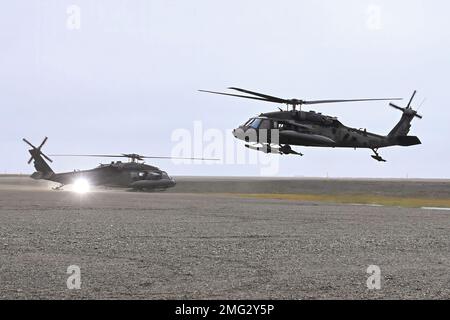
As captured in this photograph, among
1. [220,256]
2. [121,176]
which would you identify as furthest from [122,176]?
[220,256]

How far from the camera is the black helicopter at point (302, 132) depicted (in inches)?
1529

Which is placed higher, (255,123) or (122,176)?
(255,123)

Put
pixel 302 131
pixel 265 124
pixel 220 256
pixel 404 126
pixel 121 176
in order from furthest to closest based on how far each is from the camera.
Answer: pixel 121 176, pixel 404 126, pixel 302 131, pixel 265 124, pixel 220 256

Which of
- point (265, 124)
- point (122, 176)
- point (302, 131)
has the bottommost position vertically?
point (122, 176)

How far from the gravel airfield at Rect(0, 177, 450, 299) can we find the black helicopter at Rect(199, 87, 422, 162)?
9645 mm

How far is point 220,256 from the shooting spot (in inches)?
677

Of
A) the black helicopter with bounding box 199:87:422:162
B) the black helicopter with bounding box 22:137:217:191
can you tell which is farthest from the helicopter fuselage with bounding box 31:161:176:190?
the black helicopter with bounding box 199:87:422:162

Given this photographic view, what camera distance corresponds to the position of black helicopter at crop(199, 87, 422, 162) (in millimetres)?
38844

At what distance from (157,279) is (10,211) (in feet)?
70.7

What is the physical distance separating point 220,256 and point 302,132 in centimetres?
2400

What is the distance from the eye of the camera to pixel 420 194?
3061 inches

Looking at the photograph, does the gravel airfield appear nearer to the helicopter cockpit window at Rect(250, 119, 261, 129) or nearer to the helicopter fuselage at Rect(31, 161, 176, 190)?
the helicopter cockpit window at Rect(250, 119, 261, 129)

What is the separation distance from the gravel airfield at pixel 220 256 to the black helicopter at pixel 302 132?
380 inches

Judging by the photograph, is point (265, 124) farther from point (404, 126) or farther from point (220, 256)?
point (220, 256)
